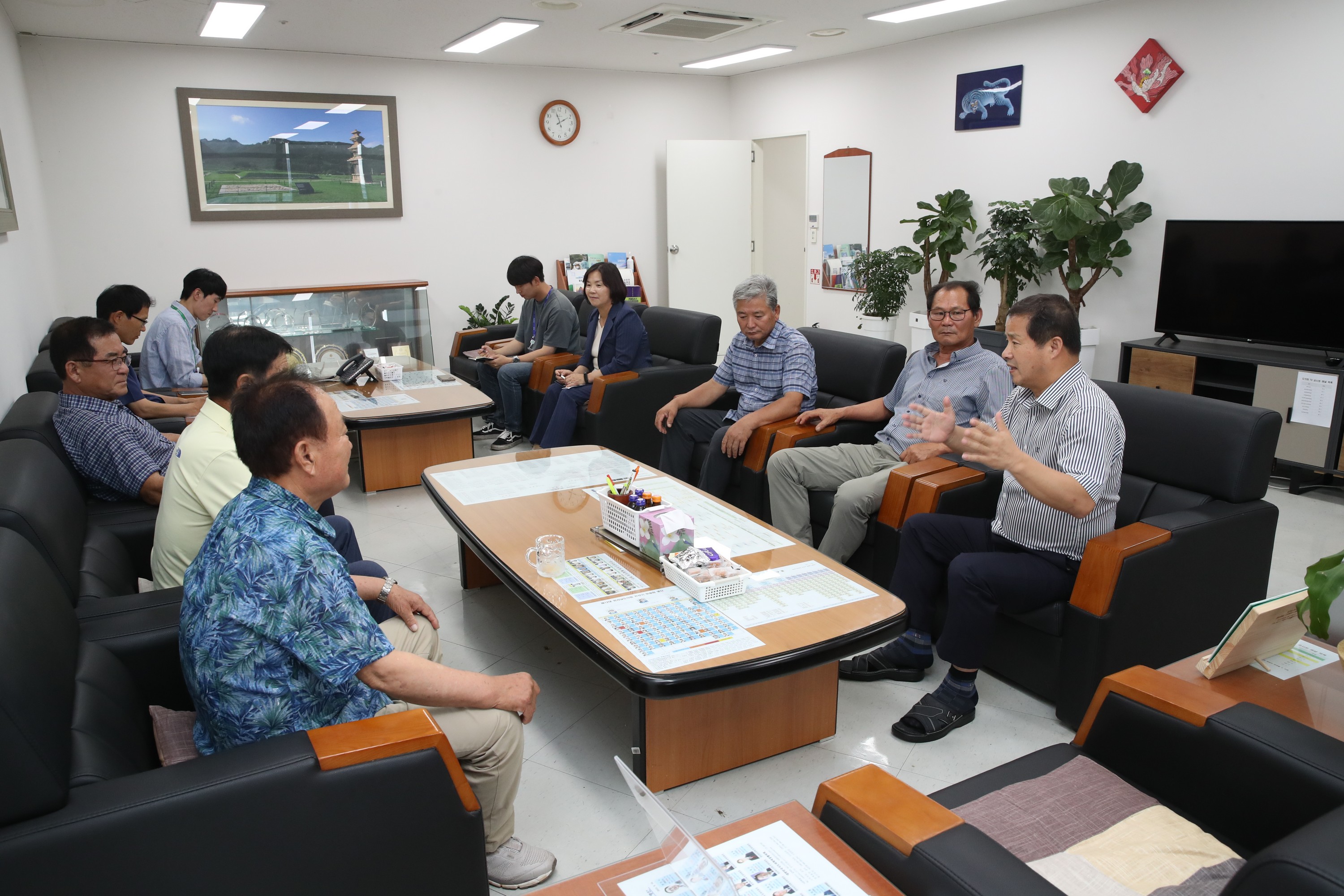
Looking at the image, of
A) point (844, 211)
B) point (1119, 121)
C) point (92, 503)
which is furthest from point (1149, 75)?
point (92, 503)

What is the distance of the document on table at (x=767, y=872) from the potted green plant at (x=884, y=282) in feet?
19.4

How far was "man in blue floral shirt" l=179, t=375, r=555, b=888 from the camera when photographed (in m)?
1.62

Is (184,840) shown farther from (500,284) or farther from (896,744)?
(500,284)

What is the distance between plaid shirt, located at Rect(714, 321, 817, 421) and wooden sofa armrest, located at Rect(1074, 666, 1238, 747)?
243 centimetres

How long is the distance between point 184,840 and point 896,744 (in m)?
1.87

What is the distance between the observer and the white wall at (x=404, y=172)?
21.3 ft

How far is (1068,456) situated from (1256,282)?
343 cm

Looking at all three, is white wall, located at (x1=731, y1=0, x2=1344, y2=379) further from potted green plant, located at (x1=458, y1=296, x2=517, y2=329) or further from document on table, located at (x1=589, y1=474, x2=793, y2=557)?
document on table, located at (x1=589, y1=474, x2=793, y2=557)

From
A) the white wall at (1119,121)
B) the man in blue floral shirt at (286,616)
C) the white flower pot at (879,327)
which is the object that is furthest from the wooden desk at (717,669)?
the white flower pot at (879,327)

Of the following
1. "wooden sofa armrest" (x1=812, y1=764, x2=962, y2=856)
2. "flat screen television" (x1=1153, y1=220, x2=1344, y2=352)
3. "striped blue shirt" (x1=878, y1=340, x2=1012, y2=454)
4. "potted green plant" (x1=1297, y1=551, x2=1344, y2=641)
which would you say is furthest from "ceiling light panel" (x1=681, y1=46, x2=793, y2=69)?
"wooden sofa armrest" (x1=812, y1=764, x2=962, y2=856)

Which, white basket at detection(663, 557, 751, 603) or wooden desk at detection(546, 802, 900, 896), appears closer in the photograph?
wooden desk at detection(546, 802, 900, 896)

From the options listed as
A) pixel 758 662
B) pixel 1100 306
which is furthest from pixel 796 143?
pixel 758 662

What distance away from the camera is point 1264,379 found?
192 inches

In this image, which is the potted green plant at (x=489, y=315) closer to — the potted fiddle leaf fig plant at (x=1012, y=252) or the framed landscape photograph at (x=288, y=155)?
the framed landscape photograph at (x=288, y=155)
